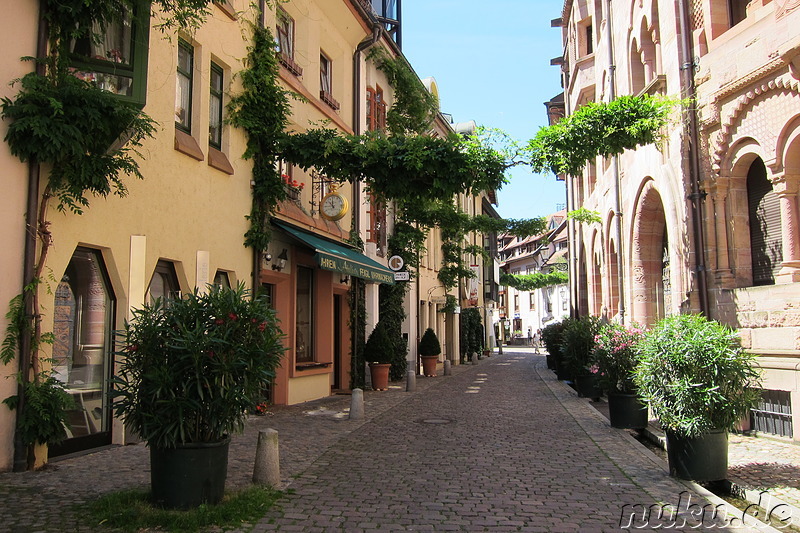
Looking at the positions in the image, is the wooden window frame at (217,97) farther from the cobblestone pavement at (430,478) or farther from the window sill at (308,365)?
the window sill at (308,365)

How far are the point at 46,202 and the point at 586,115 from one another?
735 centimetres

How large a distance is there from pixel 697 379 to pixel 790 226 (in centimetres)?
460

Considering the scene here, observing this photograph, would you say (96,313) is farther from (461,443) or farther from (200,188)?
(461,443)

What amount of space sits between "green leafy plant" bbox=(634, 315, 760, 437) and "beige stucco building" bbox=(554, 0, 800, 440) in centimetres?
333

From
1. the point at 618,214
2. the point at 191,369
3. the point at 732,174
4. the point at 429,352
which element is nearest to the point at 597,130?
the point at 732,174

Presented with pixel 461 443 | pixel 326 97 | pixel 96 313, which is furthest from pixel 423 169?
pixel 326 97

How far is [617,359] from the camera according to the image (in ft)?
33.9

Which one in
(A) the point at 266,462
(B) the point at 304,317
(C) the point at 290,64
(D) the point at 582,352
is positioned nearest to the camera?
(A) the point at 266,462

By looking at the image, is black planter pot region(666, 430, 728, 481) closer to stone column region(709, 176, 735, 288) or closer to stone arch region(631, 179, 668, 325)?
stone column region(709, 176, 735, 288)

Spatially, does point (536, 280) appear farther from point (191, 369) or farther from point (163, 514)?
point (163, 514)

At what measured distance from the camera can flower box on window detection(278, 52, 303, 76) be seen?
1273 centimetres

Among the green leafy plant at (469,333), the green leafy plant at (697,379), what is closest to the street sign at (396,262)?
the green leafy plant at (697,379)

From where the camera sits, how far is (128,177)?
8.22m

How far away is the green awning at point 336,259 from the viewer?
12445 mm
